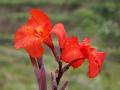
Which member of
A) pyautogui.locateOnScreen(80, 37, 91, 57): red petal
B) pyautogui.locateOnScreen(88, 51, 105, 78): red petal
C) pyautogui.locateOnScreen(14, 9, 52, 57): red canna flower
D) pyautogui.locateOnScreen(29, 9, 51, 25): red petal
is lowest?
pyautogui.locateOnScreen(88, 51, 105, 78): red petal

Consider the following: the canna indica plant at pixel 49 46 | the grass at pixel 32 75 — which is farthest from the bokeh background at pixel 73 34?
the canna indica plant at pixel 49 46

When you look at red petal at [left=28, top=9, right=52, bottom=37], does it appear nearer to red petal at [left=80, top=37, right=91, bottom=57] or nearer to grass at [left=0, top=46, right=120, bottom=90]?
red petal at [left=80, top=37, right=91, bottom=57]

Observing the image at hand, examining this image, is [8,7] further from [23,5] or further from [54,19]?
[54,19]

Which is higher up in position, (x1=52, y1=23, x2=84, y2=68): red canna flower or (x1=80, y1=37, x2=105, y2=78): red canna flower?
(x1=52, y1=23, x2=84, y2=68): red canna flower

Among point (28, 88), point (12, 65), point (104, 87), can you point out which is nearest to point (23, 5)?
point (12, 65)

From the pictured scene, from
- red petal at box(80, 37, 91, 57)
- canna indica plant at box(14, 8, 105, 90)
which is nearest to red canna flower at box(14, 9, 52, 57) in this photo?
canna indica plant at box(14, 8, 105, 90)

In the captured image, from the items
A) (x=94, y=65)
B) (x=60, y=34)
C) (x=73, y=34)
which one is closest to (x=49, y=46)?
(x=60, y=34)

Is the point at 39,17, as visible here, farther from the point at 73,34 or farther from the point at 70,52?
the point at 73,34
